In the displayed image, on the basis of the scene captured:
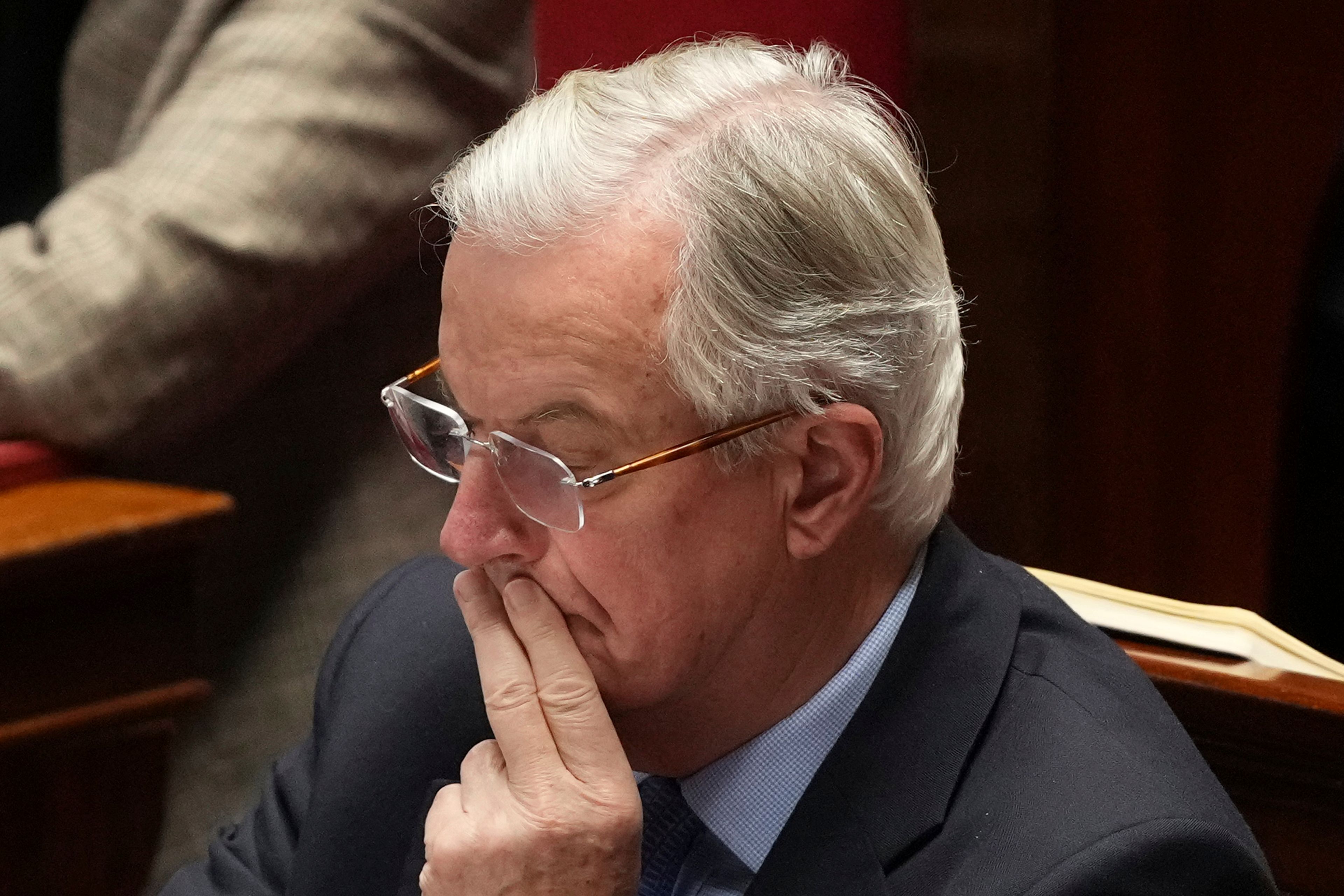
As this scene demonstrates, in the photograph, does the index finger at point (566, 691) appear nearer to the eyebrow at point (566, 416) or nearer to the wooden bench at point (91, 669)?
the eyebrow at point (566, 416)

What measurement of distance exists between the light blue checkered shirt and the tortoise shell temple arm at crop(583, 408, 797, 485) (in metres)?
0.24

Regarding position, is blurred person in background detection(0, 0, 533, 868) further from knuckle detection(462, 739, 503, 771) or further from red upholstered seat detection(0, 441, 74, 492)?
knuckle detection(462, 739, 503, 771)

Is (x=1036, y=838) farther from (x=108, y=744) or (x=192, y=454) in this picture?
(x=192, y=454)

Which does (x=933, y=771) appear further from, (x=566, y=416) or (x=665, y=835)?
(x=566, y=416)

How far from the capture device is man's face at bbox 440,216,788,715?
118 cm

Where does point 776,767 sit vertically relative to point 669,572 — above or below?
below

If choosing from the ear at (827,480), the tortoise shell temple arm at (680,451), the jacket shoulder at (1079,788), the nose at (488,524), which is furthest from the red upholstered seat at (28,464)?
the jacket shoulder at (1079,788)

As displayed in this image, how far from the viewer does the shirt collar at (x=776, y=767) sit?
1284mm

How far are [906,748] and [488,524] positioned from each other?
37cm

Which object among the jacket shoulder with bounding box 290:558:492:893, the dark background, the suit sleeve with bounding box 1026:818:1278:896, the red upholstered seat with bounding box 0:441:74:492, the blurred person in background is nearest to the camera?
the suit sleeve with bounding box 1026:818:1278:896

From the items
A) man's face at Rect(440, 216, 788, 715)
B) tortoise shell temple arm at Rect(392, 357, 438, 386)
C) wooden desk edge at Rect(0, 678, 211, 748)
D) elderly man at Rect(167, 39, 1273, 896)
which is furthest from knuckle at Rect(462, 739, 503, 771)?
wooden desk edge at Rect(0, 678, 211, 748)

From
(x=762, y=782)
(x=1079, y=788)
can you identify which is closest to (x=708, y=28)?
(x=762, y=782)

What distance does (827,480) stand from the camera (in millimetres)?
1253

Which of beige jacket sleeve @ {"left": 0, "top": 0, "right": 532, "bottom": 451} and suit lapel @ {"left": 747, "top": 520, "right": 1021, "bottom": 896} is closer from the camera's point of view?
suit lapel @ {"left": 747, "top": 520, "right": 1021, "bottom": 896}
